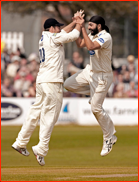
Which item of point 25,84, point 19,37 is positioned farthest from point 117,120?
point 19,37

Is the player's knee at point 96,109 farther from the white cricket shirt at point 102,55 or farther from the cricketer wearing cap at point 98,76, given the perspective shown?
the white cricket shirt at point 102,55

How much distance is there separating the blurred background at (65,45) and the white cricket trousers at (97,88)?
953 centimetres

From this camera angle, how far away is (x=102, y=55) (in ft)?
27.3

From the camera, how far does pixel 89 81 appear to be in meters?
8.59

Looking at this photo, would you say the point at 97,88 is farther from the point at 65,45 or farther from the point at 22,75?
the point at 65,45

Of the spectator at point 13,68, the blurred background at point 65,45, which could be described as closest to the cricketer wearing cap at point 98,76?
the blurred background at point 65,45

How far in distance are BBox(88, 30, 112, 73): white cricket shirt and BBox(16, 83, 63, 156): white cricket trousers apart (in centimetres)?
83

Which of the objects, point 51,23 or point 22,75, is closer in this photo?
point 51,23

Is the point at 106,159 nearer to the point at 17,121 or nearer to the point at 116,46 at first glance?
the point at 17,121

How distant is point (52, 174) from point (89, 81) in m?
1.94

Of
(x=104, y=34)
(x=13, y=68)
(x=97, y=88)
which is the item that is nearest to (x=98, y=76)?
(x=97, y=88)

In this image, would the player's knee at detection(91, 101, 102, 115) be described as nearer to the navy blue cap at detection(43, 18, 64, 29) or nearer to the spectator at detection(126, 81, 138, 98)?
the navy blue cap at detection(43, 18, 64, 29)

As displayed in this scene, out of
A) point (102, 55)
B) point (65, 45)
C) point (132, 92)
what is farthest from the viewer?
point (65, 45)

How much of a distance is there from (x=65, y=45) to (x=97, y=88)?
16.5m
